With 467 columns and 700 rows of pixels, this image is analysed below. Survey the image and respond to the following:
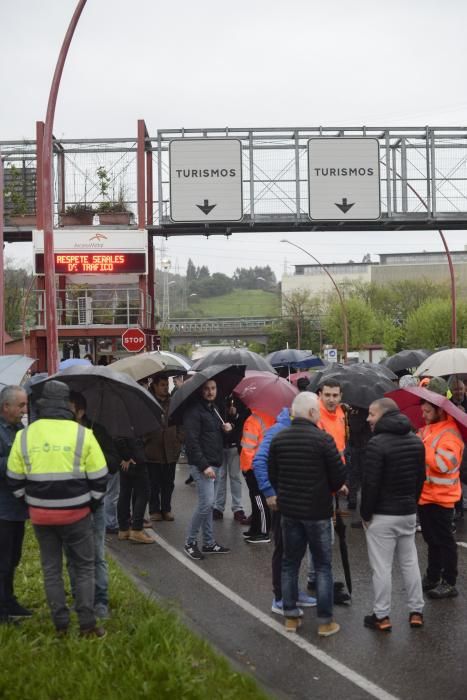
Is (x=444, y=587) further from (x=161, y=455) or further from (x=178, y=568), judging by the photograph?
(x=161, y=455)

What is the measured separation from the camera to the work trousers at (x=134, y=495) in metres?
9.98

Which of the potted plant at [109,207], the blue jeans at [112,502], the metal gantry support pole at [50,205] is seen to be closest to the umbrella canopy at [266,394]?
the blue jeans at [112,502]

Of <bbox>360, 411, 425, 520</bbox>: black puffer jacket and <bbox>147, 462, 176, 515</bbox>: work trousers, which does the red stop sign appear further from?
<bbox>360, 411, 425, 520</bbox>: black puffer jacket

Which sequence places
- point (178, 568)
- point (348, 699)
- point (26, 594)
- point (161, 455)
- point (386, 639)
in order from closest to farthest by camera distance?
1. point (348, 699)
2. point (386, 639)
3. point (26, 594)
4. point (178, 568)
5. point (161, 455)

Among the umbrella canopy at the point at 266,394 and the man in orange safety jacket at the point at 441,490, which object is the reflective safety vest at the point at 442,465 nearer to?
the man in orange safety jacket at the point at 441,490

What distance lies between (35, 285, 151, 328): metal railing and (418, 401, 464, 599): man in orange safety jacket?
23.1 meters

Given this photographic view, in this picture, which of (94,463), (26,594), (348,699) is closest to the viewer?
(348,699)

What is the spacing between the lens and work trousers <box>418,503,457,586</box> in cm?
772

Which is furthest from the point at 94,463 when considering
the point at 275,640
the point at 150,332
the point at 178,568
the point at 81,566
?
the point at 150,332

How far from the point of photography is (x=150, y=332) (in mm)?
33500

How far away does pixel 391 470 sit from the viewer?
6805mm

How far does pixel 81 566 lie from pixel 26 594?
154cm

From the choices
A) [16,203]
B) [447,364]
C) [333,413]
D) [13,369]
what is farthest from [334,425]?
[16,203]

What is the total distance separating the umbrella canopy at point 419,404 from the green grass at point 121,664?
2838 millimetres
